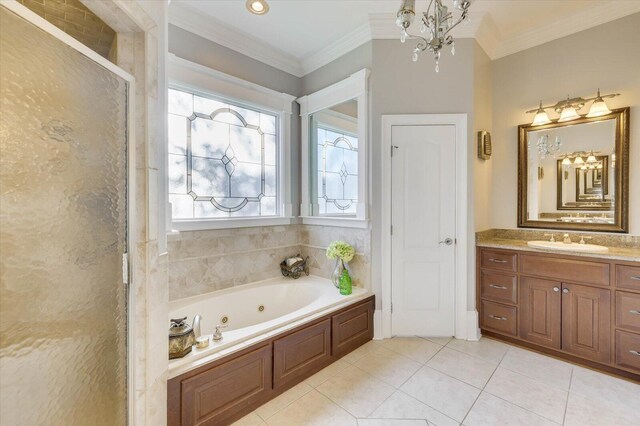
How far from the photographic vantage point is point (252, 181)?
9.55ft

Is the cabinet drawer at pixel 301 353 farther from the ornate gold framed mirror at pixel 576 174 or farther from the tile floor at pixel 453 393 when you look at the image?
the ornate gold framed mirror at pixel 576 174

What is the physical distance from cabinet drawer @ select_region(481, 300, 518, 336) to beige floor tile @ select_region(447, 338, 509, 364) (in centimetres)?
13

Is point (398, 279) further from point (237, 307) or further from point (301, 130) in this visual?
point (301, 130)

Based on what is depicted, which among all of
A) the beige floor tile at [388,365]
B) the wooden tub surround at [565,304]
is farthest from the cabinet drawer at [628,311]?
the beige floor tile at [388,365]

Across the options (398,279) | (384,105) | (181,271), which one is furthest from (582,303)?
(181,271)

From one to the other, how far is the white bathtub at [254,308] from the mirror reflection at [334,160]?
2.84 feet

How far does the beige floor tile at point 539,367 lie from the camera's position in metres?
2.03

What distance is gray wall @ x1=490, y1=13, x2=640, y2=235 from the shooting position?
7.57 ft

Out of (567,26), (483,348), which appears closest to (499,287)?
(483,348)

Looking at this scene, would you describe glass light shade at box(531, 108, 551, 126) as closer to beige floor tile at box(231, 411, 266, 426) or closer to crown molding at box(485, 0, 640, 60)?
crown molding at box(485, 0, 640, 60)

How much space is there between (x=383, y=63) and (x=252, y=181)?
68.1 inches

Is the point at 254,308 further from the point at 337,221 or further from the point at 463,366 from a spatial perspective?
the point at 463,366

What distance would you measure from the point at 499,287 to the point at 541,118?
1702mm

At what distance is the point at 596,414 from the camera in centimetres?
168
